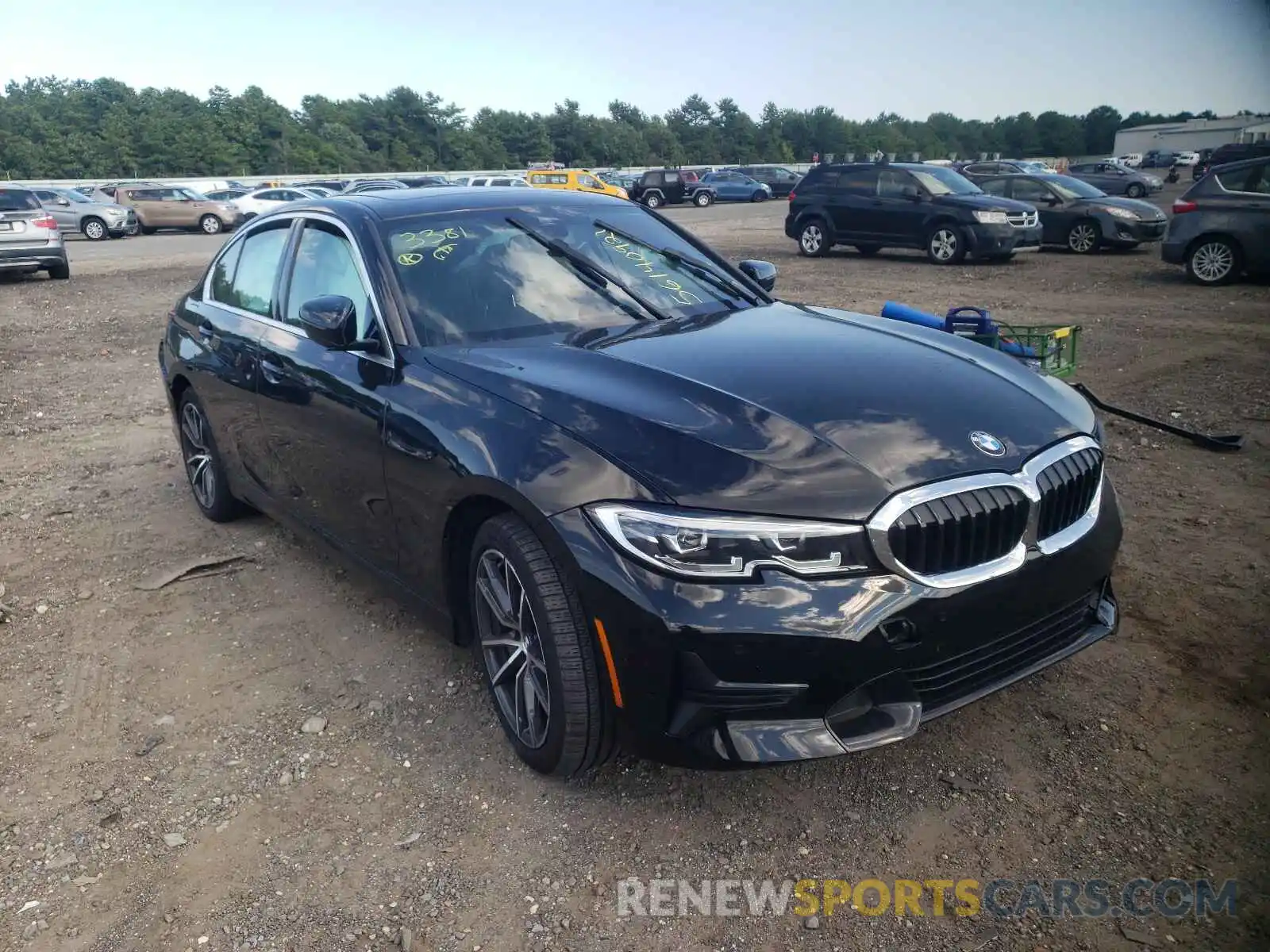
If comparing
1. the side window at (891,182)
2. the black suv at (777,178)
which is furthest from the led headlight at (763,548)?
the black suv at (777,178)

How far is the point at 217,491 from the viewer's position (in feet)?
17.1

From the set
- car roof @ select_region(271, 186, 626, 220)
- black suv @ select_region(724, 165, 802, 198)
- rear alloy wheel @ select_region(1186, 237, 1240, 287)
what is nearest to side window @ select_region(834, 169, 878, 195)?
rear alloy wheel @ select_region(1186, 237, 1240, 287)

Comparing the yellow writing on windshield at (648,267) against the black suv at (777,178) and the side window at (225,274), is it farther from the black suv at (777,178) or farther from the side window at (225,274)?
the black suv at (777,178)

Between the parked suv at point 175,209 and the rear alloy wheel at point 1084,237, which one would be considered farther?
the parked suv at point 175,209

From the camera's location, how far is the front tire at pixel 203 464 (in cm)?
513

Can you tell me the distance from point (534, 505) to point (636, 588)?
413mm

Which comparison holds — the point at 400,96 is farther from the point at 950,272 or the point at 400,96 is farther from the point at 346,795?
the point at 346,795

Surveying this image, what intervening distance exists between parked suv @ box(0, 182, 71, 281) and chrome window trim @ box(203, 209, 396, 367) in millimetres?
13699

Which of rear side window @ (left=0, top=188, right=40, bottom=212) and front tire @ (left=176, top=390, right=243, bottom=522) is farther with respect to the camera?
rear side window @ (left=0, top=188, right=40, bottom=212)

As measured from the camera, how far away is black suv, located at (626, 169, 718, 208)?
44250mm

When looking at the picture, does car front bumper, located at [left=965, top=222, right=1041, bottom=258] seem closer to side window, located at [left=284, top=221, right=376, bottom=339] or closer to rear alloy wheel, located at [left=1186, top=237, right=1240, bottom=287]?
rear alloy wheel, located at [left=1186, top=237, right=1240, bottom=287]

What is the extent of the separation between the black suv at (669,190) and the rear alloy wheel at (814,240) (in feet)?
86.5

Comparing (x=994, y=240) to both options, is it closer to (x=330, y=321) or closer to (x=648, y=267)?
(x=648, y=267)

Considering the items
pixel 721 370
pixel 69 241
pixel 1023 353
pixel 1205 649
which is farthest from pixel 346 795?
pixel 69 241
